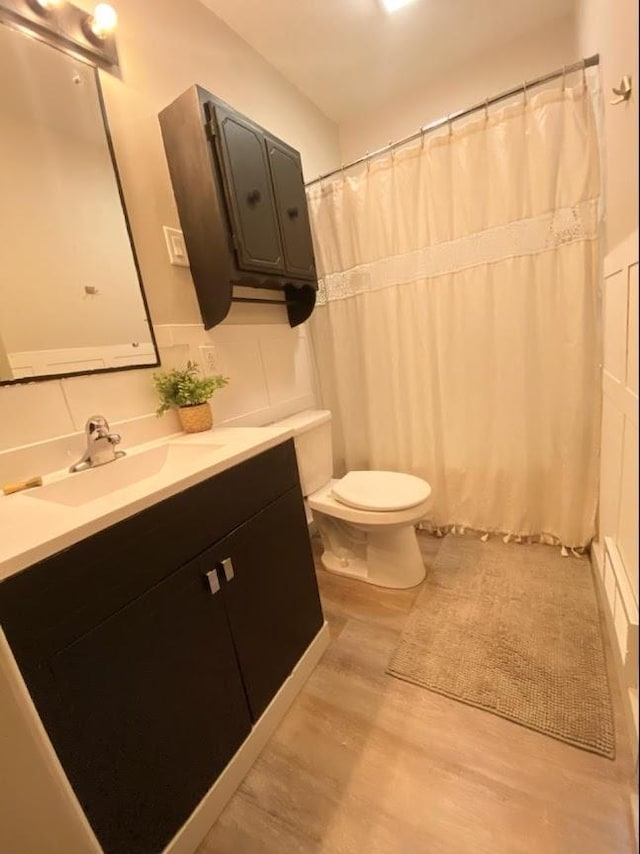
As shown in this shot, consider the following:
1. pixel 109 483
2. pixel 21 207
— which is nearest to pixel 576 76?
pixel 21 207

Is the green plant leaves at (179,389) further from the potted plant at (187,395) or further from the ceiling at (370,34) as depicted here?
the ceiling at (370,34)

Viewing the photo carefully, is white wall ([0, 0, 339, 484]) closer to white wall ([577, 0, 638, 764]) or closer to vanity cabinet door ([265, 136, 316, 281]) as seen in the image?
vanity cabinet door ([265, 136, 316, 281])

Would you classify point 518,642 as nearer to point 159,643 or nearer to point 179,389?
point 159,643

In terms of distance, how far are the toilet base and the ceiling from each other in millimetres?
2087

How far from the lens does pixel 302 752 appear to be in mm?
987

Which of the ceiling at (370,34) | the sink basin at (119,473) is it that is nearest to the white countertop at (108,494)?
the sink basin at (119,473)

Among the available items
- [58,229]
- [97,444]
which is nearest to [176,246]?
[58,229]

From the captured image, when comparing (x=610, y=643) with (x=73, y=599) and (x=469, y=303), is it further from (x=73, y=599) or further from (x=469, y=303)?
(x=73, y=599)

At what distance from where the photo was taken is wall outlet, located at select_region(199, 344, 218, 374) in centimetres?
136

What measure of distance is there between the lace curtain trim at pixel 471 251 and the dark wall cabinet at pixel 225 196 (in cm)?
47

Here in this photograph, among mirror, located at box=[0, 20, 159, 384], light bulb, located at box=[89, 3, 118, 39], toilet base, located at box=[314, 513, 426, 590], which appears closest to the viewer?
mirror, located at box=[0, 20, 159, 384]

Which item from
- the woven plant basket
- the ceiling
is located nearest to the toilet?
the woven plant basket

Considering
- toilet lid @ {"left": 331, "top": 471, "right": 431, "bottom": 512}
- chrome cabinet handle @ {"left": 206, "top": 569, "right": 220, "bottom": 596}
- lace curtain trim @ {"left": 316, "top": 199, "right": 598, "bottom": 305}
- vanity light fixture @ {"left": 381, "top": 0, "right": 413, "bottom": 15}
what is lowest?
toilet lid @ {"left": 331, "top": 471, "right": 431, "bottom": 512}

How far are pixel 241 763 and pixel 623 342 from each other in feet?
4.44
